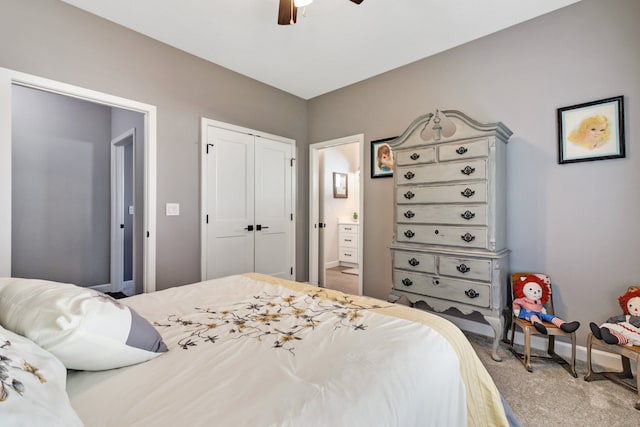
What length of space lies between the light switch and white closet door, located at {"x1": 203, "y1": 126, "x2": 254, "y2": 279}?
306 millimetres

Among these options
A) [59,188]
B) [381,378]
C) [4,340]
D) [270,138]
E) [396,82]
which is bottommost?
[381,378]

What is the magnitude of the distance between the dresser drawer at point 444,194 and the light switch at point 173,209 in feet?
7.10

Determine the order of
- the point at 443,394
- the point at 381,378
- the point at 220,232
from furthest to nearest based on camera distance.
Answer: the point at 220,232 < the point at 443,394 < the point at 381,378

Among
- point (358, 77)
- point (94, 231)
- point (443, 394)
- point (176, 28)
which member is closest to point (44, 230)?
point (94, 231)

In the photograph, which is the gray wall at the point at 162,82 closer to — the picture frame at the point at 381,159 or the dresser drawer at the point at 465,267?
the picture frame at the point at 381,159

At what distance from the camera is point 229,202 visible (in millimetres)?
3359

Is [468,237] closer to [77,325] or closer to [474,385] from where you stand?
[474,385]

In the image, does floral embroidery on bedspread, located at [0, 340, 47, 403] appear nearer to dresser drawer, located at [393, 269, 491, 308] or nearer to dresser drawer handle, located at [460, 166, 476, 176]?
dresser drawer, located at [393, 269, 491, 308]

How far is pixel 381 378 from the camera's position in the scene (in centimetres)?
89

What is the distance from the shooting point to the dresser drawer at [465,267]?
2275 mm

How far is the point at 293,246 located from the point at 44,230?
293 cm

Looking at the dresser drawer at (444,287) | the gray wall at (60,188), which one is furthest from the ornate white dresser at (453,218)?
the gray wall at (60,188)

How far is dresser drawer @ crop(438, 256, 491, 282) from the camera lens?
2.28m

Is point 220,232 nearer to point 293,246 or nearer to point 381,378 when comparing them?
point 293,246
